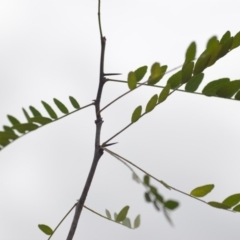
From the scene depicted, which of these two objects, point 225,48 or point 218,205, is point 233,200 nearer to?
point 218,205

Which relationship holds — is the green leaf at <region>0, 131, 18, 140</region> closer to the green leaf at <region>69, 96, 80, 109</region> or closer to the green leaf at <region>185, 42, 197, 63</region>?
the green leaf at <region>69, 96, 80, 109</region>

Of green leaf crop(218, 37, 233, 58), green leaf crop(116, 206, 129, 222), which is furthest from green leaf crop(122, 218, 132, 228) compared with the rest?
green leaf crop(218, 37, 233, 58)

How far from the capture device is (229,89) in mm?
A: 962

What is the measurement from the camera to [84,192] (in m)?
0.81

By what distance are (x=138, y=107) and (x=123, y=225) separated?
0.84 ft

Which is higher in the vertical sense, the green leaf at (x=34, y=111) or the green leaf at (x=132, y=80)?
the green leaf at (x=132, y=80)

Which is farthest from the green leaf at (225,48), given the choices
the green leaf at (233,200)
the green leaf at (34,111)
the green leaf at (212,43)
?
the green leaf at (34,111)

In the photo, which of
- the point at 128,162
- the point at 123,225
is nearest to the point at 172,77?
the point at 128,162

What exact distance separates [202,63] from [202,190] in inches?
9.1

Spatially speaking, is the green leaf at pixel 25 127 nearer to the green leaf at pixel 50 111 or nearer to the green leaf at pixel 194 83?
the green leaf at pixel 50 111

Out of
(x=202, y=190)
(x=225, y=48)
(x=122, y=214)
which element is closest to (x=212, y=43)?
(x=225, y=48)

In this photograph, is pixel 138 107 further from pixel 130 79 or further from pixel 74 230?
pixel 74 230

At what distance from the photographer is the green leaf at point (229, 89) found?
0.96 meters

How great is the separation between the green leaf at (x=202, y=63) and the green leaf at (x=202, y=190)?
0.70ft
